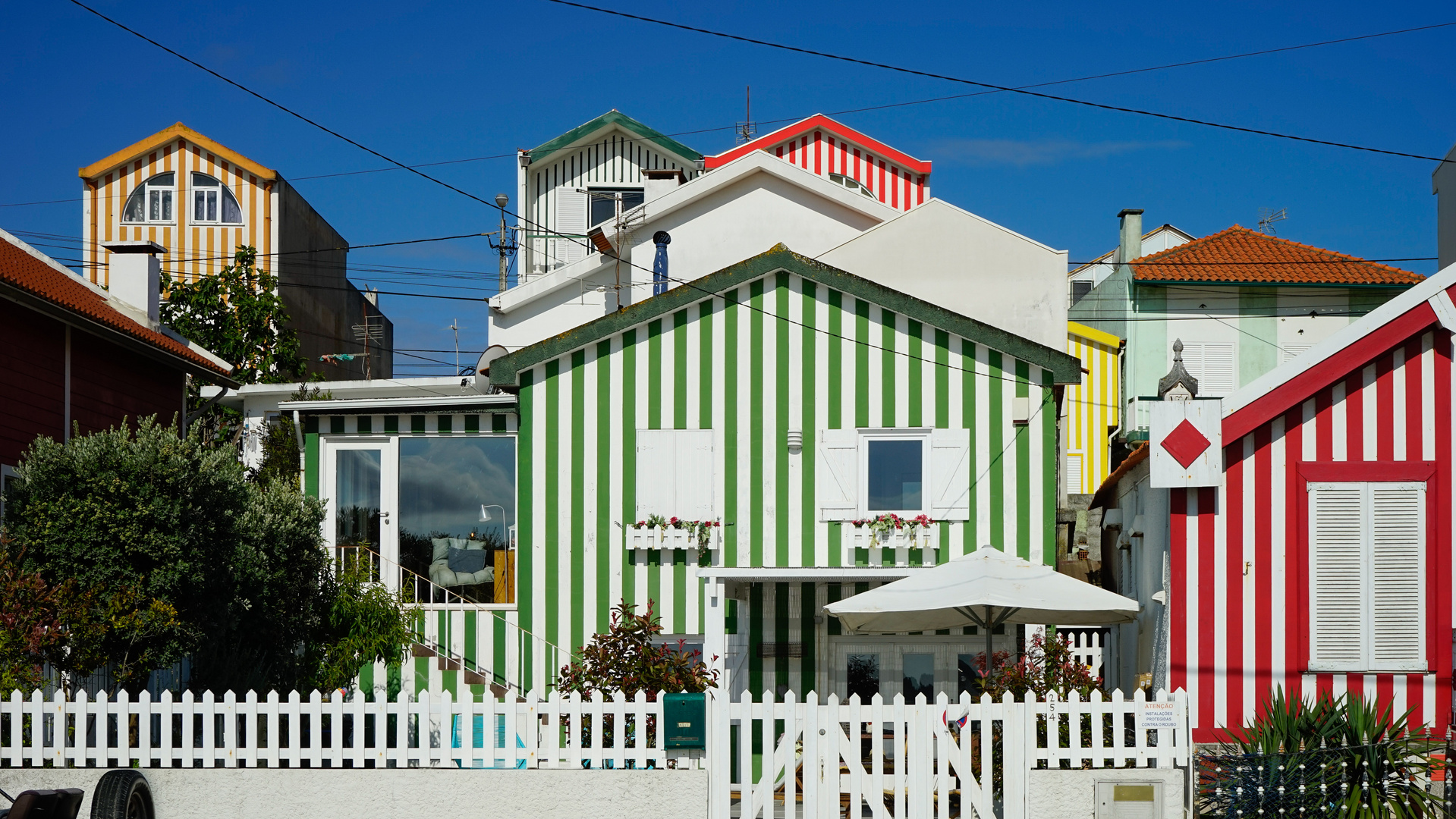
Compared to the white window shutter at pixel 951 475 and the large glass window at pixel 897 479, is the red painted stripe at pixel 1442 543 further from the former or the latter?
the large glass window at pixel 897 479

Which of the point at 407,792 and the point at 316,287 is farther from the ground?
the point at 316,287

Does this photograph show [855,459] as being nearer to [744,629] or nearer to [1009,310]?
[744,629]

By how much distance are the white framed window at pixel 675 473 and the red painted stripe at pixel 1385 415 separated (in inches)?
273

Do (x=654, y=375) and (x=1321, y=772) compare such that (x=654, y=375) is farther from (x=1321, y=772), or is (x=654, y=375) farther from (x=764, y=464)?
(x=1321, y=772)

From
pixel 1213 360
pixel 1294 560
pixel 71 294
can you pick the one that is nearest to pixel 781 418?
pixel 1294 560

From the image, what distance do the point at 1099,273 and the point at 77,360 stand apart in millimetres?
29787

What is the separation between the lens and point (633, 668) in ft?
42.2

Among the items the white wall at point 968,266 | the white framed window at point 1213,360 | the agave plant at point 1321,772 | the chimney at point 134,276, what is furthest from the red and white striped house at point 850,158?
the agave plant at point 1321,772

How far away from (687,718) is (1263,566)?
5255 millimetres

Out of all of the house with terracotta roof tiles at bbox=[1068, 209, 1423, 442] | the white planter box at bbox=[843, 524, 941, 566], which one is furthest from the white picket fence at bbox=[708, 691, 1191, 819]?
the house with terracotta roof tiles at bbox=[1068, 209, 1423, 442]

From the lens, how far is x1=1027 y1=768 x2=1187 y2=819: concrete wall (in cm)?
1038

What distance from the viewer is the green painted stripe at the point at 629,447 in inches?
625

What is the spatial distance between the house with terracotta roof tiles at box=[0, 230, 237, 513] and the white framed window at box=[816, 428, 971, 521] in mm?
7045

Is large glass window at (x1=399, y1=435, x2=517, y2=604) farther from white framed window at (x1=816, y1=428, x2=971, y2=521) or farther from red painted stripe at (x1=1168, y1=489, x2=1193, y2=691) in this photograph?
red painted stripe at (x1=1168, y1=489, x2=1193, y2=691)
